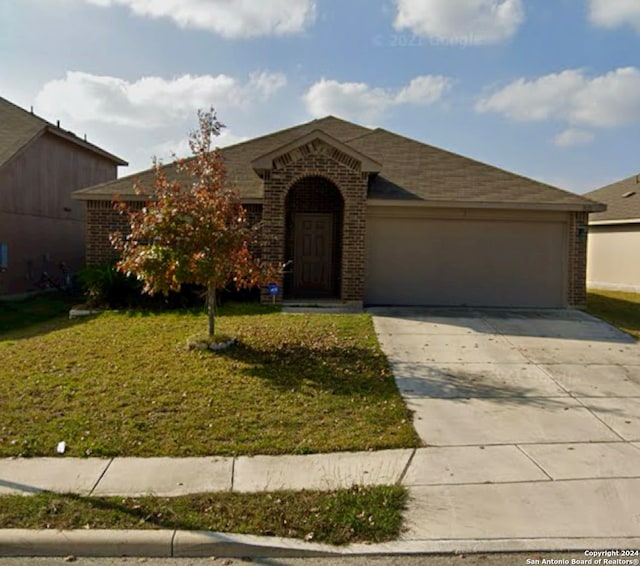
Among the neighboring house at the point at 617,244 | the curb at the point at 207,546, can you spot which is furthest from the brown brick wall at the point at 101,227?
the neighboring house at the point at 617,244

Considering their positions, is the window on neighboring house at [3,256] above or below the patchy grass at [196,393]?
above

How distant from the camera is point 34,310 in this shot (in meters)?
13.5

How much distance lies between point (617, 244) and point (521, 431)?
59.2 ft

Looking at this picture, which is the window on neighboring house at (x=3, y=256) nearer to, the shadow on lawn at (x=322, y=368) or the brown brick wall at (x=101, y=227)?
the brown brick wall at (x=101, y=227)

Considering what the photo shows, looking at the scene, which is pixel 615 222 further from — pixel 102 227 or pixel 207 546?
pixel 207 546

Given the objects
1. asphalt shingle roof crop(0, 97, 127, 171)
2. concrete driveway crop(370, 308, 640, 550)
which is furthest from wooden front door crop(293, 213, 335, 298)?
asphalt shingle roof crop(0, 97, 127, 171)

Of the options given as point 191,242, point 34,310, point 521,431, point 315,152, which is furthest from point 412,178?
point 34,310

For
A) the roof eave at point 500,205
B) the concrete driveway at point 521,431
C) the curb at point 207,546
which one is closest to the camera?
the curb at point 207,546

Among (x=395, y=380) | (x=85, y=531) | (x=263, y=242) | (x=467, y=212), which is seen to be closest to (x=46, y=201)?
(x=263, y=242)

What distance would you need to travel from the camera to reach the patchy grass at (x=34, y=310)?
11.6 meters

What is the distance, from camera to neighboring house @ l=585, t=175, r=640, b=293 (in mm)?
19859

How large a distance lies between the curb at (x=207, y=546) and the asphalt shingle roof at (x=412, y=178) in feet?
31.5

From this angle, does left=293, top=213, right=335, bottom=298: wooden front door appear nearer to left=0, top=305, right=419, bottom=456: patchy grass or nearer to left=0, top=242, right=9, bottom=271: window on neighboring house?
left=0, top=305, right=419, bottom=456: patchy grass

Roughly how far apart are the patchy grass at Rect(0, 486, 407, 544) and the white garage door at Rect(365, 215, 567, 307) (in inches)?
357
